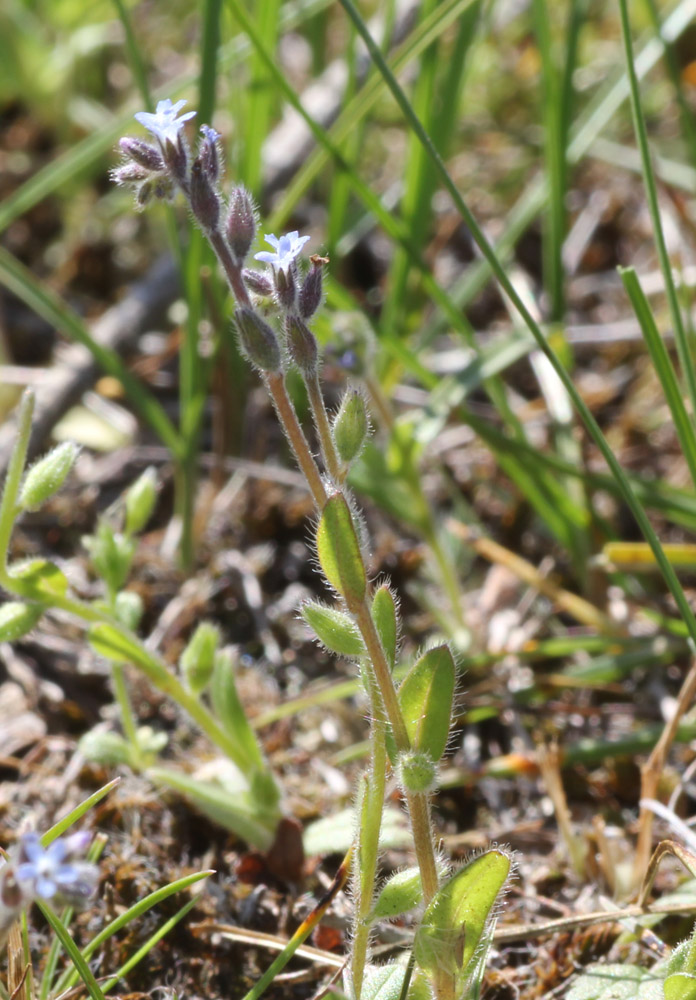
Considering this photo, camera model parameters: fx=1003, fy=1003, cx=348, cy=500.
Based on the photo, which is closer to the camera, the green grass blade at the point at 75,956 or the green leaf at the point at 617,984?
the green grass blade at the point at 75,956

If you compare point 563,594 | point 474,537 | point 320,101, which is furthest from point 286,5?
point 563,594

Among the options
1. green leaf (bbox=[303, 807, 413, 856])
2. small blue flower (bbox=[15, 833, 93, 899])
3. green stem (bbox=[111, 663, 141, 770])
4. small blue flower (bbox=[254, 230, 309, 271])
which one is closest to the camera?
small blue flower (bbox=[15, 833, 93, 899])

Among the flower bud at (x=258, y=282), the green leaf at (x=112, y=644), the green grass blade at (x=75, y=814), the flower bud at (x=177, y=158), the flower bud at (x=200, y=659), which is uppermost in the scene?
the flower bud at (x=177, y=158)

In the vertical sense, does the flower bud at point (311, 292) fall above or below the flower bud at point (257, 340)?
above

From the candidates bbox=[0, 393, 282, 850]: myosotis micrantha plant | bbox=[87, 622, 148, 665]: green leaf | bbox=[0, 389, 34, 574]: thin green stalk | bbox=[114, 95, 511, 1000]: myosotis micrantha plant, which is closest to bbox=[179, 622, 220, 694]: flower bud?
bbox=[0, 393, 282, 850]: myosotis micrantha plant

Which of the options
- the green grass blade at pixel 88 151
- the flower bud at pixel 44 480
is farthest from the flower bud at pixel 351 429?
the green grass blade at pixel 88 151

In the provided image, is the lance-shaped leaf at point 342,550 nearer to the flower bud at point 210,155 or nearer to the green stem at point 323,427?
the green stem at point 323,427

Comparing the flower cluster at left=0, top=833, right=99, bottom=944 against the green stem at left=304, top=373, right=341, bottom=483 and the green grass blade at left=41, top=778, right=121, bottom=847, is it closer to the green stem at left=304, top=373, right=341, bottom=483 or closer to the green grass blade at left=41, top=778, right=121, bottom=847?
the green grass blade at left=41, top=778, right=121, bottom=847
